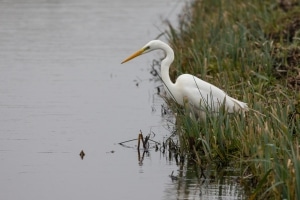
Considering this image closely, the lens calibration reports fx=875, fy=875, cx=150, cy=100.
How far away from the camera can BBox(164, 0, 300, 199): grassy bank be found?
7.30m

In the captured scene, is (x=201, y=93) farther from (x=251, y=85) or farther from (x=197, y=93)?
(x=251, y=85)

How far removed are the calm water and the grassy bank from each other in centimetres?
46

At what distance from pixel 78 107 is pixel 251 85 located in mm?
3295

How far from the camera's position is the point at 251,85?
9492 mm

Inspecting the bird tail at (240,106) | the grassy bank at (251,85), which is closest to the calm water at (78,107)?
the grassy bank at (251,85)

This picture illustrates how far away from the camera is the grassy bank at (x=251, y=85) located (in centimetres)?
730

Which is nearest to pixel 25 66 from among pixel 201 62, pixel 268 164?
pixel 201 62

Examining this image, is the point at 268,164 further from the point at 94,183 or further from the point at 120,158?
the point at 120,158

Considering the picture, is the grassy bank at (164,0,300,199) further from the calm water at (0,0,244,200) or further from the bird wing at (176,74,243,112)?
the calm water at (0,0,244,200)

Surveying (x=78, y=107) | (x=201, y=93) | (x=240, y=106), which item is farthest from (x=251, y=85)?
(x=78, y=107)

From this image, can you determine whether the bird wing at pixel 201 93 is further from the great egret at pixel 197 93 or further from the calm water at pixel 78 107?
the calm water at pixel 78 107

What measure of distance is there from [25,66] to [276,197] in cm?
885

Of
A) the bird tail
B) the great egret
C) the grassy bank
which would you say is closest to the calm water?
the grassy bank

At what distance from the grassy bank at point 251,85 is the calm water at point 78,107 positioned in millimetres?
459
